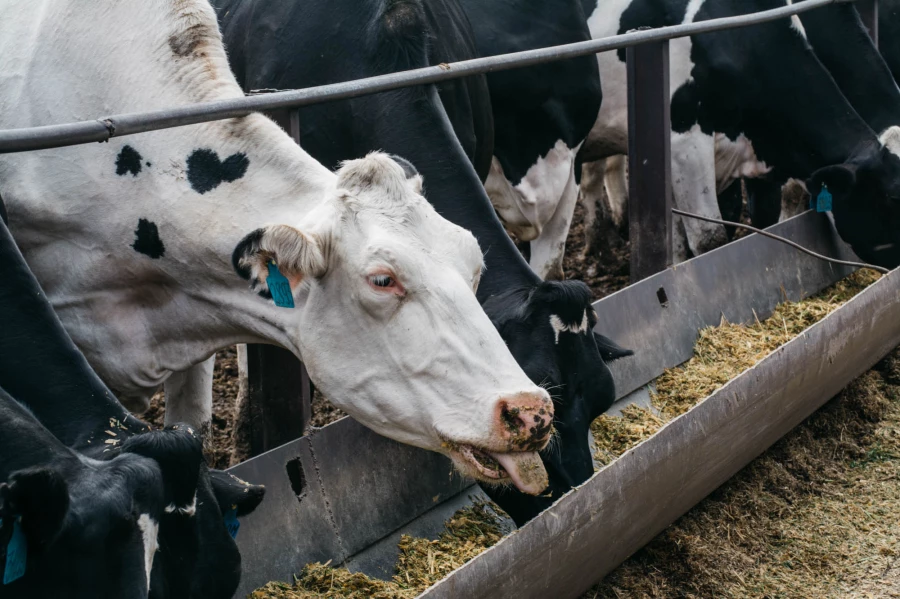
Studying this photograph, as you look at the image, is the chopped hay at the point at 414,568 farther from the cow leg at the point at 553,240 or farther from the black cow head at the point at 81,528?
the cow leg at the point at 553,240

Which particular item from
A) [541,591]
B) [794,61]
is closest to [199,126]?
[541,591]

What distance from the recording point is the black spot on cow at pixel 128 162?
3670mm

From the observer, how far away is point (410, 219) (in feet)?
10.6

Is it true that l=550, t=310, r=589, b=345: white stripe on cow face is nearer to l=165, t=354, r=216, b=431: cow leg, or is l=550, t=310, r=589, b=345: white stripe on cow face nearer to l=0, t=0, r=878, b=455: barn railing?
l=0, t=0, r=878, b=455: barn railing

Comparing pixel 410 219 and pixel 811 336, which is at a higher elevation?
pixel 410 219

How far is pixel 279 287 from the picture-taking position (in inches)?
128

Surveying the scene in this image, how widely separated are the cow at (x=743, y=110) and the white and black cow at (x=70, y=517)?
489cm

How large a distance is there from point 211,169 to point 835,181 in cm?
395

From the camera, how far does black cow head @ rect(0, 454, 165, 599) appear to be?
2043 mm

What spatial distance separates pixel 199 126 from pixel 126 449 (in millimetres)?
1469

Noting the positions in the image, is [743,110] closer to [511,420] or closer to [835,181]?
[835,181]

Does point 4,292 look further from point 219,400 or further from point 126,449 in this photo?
point 219,400

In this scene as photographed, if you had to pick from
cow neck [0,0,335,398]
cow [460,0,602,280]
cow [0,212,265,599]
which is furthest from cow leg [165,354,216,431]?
cow [460,0,602,280]

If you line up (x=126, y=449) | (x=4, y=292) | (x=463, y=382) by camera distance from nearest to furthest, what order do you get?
(x=126, y=449)
(x=4, y=292)
(x=463, y=382)
